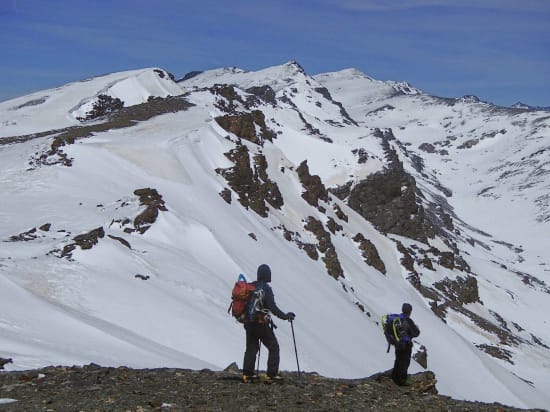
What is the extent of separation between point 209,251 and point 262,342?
1644cm

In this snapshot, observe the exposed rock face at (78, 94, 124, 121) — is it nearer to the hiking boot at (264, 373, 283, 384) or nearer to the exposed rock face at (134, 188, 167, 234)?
the exposed rock face at (134, 188, 167, 234)

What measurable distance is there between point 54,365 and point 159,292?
856cm

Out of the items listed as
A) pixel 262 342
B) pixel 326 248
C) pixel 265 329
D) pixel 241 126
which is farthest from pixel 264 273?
pixel 241 126

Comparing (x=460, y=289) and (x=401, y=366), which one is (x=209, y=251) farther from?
(x=460, y=289)

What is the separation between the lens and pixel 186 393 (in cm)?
1015

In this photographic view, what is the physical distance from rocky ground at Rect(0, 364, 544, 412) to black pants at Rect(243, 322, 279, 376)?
0.93ft

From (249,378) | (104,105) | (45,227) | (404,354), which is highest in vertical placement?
(104,105)

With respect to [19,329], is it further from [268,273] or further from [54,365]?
[268,273]

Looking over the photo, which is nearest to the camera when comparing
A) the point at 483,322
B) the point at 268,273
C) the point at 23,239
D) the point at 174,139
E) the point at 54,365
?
the point at 268,273

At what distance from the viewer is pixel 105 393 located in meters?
9.75

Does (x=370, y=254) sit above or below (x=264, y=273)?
above

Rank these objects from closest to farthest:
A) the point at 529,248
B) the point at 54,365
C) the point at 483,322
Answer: the point at 54,365 < the point at 483,322 < the point at 529,248

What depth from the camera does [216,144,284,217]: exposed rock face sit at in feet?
129

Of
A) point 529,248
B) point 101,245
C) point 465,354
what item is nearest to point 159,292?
point 101,245
